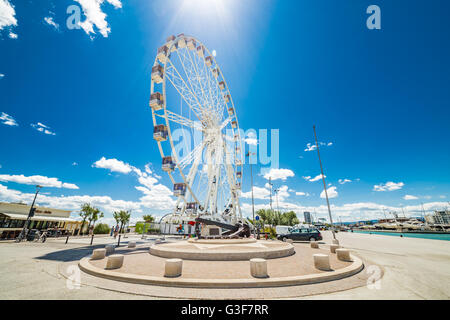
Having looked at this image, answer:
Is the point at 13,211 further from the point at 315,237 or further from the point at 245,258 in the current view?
the point at 315,237

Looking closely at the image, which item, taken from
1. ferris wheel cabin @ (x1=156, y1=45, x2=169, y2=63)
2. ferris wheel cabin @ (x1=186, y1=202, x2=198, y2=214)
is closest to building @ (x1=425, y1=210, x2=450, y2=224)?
ferris wheel cabin @ (x1=186, y1=202, x2=198, y2=214)

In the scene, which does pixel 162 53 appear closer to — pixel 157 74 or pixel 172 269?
pixel 157 74

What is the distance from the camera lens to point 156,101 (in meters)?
22.0

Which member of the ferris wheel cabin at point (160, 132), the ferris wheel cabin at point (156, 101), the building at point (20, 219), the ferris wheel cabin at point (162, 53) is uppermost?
the ferris wheel cabin at point (162, 53)

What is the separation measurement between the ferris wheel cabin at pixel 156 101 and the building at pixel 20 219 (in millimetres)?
25856

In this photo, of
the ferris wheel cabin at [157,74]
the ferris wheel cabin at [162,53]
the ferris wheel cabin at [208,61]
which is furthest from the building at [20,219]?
the ferris wheel cabin at [208,61]

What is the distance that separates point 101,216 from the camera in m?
52.8

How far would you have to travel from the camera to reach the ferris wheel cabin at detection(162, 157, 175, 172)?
22186 mm

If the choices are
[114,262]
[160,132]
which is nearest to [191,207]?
[160,132]

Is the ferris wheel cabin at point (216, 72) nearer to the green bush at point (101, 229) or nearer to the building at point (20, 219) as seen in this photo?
the building at point (20, 219)

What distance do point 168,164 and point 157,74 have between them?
36.3ft

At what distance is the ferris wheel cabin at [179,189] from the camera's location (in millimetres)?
23594

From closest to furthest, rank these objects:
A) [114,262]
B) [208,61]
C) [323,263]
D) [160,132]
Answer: [323,263], [114,262], [160,132], [208,61]
